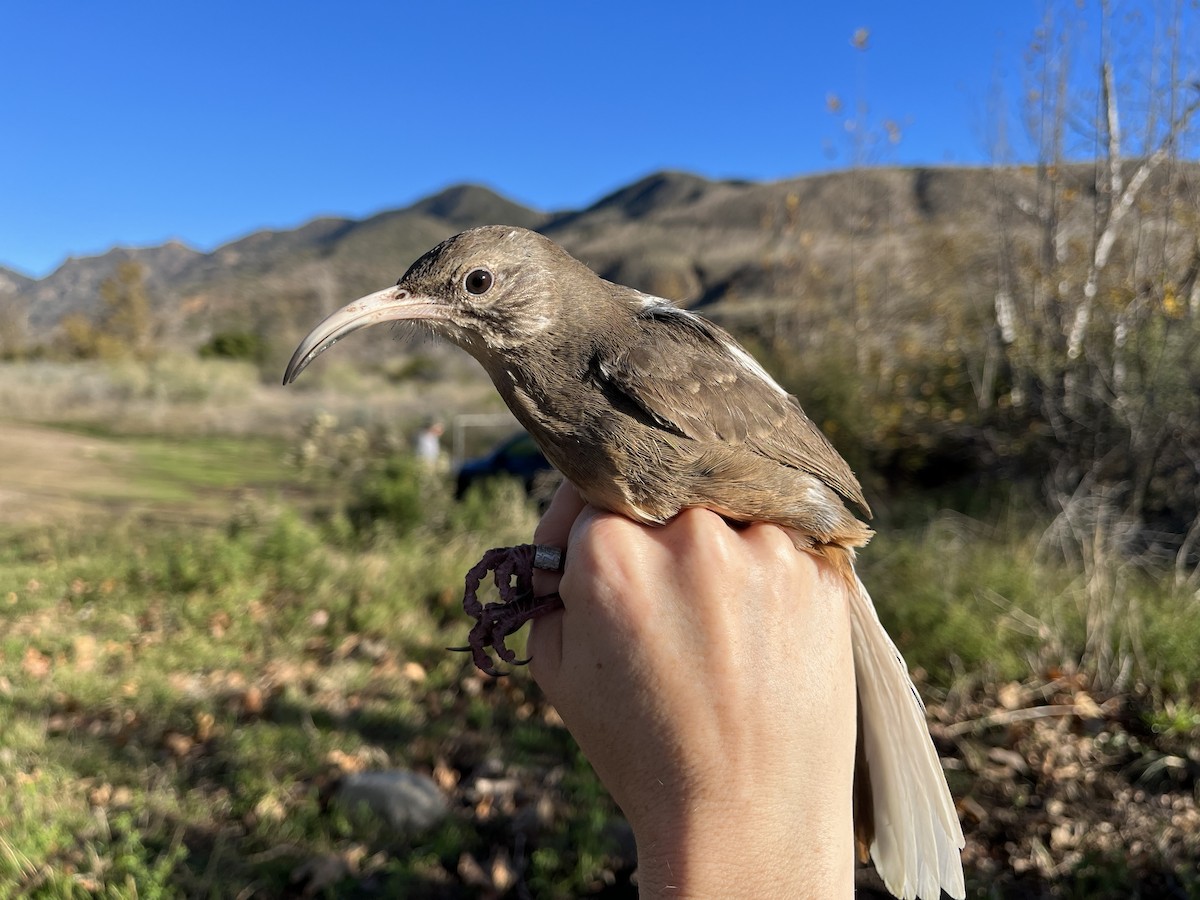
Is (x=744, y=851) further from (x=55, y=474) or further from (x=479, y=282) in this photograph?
(x=55, y=474)

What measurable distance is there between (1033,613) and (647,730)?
13.4 ft

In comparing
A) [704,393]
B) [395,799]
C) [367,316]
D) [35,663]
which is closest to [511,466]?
[35,663]

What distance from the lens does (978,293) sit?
332 inches

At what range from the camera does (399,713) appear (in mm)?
3961

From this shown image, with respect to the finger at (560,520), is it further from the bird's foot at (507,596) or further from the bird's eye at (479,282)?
the bird's eye at (479,282)

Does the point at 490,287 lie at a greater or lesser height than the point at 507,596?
greater

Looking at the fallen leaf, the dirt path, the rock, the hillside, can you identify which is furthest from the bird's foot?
the dirt path

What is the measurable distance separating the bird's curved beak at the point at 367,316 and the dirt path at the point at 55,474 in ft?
22.6

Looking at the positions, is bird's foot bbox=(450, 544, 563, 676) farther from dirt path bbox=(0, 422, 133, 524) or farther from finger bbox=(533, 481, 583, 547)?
dirt path bbox=(0, 422, 133, 524)

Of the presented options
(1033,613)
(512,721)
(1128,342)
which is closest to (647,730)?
(512,721)

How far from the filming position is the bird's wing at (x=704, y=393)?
6.23ft

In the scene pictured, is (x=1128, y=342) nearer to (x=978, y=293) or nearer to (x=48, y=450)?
(x=978, y=293)

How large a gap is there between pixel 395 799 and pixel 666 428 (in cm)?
234

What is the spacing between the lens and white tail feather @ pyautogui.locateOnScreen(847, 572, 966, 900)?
6.25 feet
